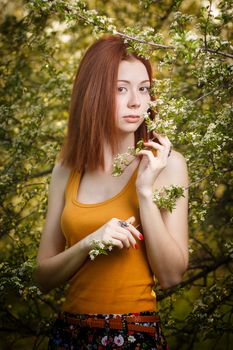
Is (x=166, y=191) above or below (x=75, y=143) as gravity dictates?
below

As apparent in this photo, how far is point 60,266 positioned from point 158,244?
0.56 m

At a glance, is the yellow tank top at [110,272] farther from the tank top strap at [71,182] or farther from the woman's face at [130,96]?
the woman's face at [130,96]

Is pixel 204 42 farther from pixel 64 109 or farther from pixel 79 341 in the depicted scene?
pixel 64 109

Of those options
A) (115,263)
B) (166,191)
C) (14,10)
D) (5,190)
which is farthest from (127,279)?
(14,10)

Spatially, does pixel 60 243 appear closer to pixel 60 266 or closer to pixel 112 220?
pixel 60 266

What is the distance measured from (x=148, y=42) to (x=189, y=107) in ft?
2.80

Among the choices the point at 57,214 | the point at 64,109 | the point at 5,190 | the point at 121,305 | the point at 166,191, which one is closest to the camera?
the point at 166,191

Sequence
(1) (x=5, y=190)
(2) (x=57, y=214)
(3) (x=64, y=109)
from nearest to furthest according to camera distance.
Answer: (2) (x=57, y=214), (1) (x=5, y=190), (3) (x=64, y=109)

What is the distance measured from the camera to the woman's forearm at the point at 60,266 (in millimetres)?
2459

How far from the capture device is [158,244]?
2355 mm

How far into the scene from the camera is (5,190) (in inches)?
157

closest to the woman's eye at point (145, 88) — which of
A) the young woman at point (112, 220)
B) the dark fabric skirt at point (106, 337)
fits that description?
the young woman at point (112, 220)

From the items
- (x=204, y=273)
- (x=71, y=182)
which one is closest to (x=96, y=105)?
(x=71, y=182)

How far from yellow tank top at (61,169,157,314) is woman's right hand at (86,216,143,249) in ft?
0.55
